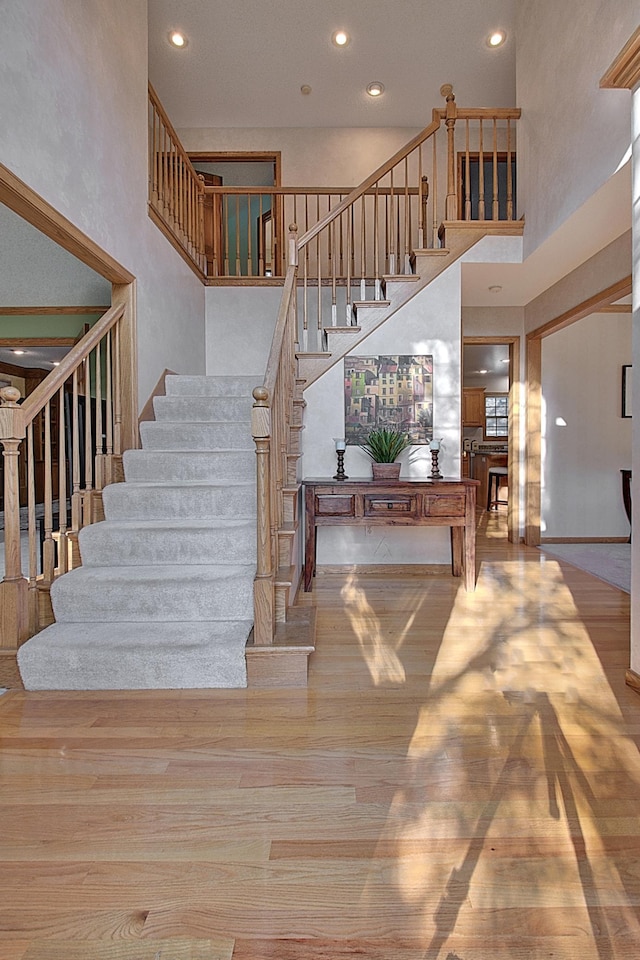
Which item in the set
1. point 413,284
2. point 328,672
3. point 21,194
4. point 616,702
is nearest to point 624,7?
point 413,284

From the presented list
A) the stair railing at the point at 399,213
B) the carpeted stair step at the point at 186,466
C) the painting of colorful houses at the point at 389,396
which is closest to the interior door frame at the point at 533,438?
the stair railing at the point at 399,213

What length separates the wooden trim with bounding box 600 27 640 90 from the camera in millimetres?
2223

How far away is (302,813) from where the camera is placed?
1.60m

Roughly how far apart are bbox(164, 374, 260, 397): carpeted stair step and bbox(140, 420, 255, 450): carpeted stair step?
0.61 meters

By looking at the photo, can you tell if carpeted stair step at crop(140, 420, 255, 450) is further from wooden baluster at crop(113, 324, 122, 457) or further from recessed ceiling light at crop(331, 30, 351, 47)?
recessed ceiling light at crop(331, 30, 351, 47)

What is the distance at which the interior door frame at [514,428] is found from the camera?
6.09 meters

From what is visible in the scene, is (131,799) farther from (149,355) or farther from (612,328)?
(612,328)

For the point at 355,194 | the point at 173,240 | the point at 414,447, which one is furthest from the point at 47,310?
the point at 414,447

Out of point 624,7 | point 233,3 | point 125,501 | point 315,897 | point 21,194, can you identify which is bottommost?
point 315,897

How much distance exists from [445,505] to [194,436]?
1.93 metres

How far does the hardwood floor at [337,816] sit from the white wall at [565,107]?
280cm

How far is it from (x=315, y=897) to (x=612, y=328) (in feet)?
21.1

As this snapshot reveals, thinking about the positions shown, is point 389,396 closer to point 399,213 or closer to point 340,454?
point 340,454

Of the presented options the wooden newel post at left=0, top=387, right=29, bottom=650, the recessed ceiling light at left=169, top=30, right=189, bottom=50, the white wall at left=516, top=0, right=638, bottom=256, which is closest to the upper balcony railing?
the white wall at left=516, top=0, right=638, bottom=256
